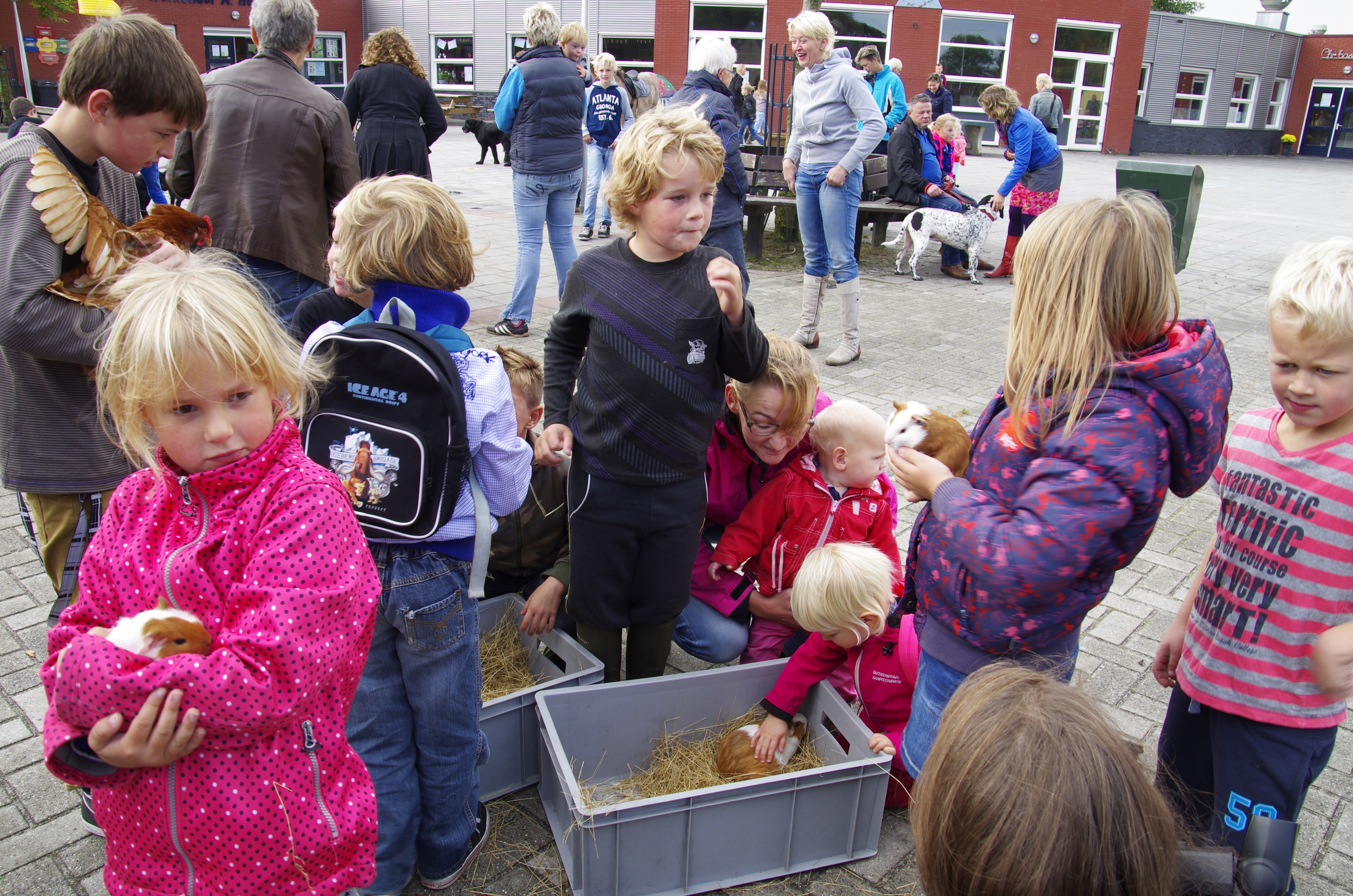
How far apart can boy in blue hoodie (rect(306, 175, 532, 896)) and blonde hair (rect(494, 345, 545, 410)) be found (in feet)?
2.00

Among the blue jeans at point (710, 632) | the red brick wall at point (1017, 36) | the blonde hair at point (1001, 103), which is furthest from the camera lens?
the red brick wall at point (1017, 36)

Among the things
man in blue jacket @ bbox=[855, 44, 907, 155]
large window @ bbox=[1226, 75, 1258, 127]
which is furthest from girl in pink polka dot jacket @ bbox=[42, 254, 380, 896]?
large window @ bbox=[1226, 75, 1258, 127]

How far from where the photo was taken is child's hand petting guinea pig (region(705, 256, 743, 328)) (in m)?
2.25

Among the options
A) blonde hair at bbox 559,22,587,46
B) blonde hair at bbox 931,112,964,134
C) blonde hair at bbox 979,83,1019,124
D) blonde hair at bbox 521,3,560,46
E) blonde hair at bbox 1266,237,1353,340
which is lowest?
blonde hair at bbox 1266,237,1353,340

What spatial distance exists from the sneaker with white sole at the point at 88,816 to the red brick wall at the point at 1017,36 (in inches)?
1151

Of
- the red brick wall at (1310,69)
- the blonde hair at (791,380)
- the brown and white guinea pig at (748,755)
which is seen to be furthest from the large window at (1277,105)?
the brown and white guinea pig at (748,755)

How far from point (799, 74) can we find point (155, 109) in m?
5.56

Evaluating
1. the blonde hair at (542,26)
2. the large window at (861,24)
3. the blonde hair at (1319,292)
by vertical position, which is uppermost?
the large window at (861,24)

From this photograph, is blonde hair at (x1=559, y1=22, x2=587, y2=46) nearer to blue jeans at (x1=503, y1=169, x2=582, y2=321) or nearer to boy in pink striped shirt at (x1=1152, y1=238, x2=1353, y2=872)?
blue jeans at (x1=503, y1=169, x2=582, y2=321)

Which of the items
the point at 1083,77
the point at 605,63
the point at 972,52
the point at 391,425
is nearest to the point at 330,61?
the point at 972,52

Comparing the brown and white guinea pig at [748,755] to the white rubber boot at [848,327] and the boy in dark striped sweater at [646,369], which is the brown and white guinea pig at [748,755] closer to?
the boy in dark striped sweater at [646,369]

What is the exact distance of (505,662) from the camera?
2941 millimetres

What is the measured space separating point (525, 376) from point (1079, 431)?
1.72m

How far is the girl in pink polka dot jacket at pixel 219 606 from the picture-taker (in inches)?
54.7
